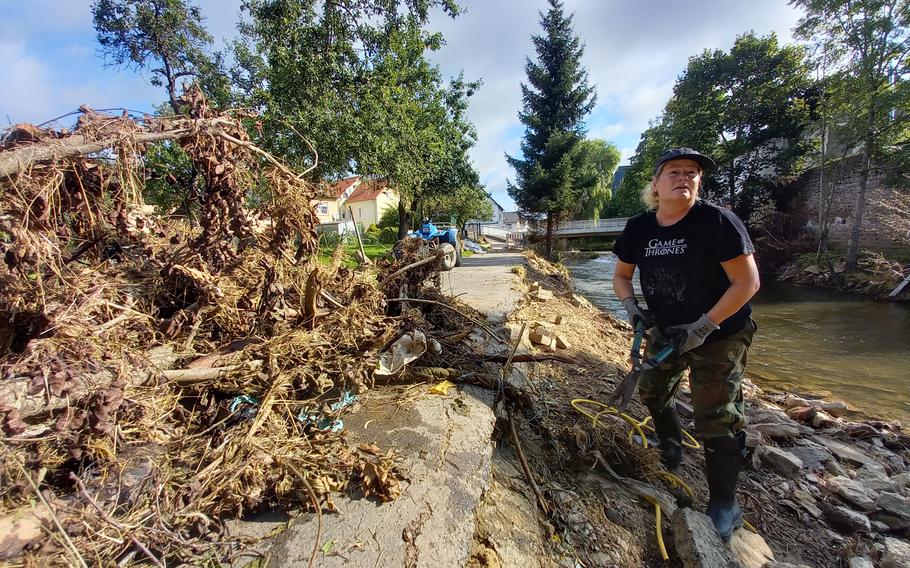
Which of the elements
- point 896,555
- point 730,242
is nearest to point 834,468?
point 896,555

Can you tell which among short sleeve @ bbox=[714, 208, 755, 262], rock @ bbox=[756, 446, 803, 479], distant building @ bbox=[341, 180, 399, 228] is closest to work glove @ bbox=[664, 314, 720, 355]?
short sleeve @ bbox=[714, 208, 755, 262]

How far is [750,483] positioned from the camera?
107 inches

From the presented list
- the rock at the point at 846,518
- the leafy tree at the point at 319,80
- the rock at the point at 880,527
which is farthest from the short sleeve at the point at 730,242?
the leafy tree at the point at 319,80

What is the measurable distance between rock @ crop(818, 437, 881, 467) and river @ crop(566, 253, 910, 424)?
171cm

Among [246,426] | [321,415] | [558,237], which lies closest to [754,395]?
[321,415]

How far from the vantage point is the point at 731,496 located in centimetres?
211

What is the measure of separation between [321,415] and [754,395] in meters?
5.37

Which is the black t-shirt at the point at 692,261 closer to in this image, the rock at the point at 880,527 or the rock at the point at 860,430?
the rock at the point at 880,527

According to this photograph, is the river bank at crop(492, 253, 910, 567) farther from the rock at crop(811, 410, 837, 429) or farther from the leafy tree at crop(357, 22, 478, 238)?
the leafy tree at crop(357, 22, 478, 238)

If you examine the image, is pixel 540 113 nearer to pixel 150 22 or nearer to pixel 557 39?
pixel 557 39

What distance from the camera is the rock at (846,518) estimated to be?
2398 mm

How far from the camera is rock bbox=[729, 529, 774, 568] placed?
6.44ft

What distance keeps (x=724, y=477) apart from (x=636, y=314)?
1.04 meters

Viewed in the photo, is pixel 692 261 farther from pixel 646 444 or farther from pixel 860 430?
pixel 860 430
